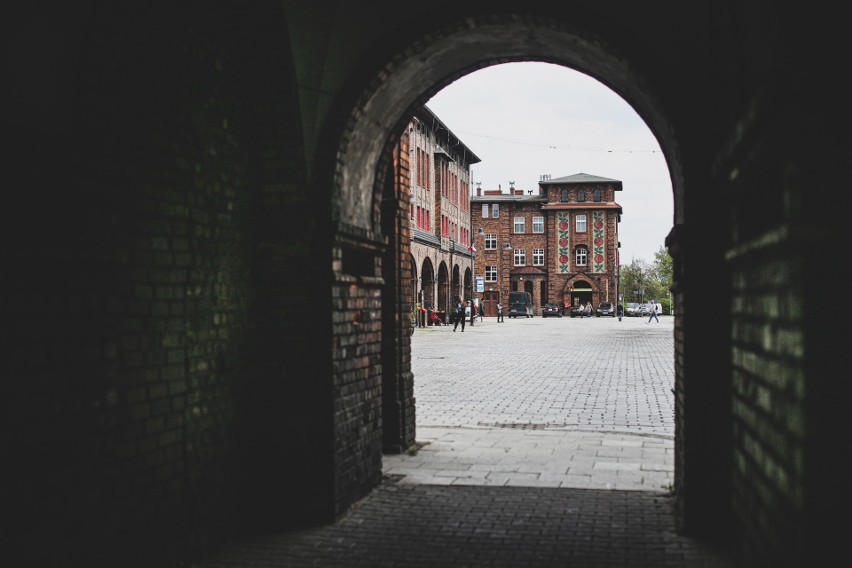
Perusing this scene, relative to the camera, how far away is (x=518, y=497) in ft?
21.7

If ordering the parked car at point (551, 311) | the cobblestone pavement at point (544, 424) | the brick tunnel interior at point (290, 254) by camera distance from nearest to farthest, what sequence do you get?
the brick tunnel interior at point (290, 254) < the cobblestone pavement at point (544, 424) < the parked car at point (551, 311)

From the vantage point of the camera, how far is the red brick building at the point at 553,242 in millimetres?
81688

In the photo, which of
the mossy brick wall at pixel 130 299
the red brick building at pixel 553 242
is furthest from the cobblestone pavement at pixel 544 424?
the red brick building at pixel 553 242

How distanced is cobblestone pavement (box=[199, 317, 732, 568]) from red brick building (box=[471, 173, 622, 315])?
69.4 m

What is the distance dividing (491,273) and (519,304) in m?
11.2

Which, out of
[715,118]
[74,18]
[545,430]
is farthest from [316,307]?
[545,430]

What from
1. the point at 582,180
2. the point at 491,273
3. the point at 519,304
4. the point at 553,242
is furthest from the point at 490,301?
the point at 582,180

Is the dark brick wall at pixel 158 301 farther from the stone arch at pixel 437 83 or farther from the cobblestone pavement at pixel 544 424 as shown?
the cobblestone pavement at pixel 544 424

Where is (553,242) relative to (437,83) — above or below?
above

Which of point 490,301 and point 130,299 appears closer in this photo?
point 130,299

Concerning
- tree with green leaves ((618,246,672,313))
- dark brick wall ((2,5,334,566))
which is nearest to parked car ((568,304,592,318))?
tree with green leaves ((618,246,672,313))

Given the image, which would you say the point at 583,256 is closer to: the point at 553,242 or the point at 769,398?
the point at 553,242

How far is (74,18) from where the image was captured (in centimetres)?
397

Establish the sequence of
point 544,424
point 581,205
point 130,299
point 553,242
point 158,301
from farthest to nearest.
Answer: point 553,242 < point 581,205 < point 544,424 < point 158,301 < point 130,299
